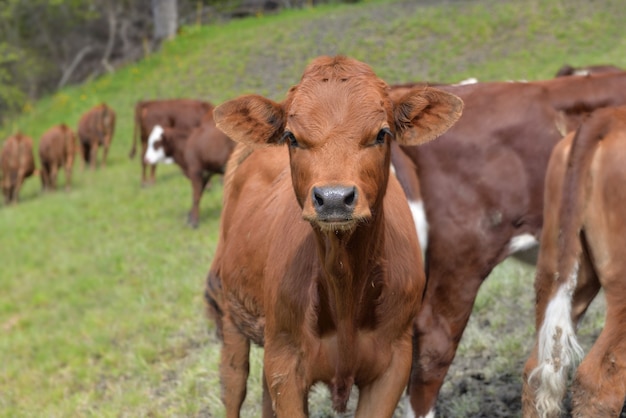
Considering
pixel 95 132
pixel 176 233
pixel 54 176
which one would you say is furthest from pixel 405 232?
pixel 95 132

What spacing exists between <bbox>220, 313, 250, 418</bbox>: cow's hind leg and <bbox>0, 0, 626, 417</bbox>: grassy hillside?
2.66 ft

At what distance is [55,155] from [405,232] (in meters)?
19.8

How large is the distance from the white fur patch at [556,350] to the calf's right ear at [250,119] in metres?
1.53

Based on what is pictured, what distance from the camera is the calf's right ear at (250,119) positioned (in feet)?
12.8

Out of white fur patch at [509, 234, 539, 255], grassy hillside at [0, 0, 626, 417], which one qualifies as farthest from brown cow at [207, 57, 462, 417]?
grassy hillside at [0, 0, 626, 417]

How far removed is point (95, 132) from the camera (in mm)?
23859

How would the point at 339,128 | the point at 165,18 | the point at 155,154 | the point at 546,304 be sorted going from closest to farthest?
the point at 339,128 < the point at 546,304 < the point at 155,154 < the point at 165,18

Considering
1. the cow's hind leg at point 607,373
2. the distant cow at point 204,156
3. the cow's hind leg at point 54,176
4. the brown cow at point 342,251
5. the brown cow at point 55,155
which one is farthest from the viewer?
the cow's hind leg at point 54,176

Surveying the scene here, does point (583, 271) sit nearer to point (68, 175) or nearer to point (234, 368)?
point (234, 368)

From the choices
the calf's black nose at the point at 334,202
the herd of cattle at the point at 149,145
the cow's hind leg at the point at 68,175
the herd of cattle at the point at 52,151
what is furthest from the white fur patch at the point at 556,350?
the herd of cattle at the point at 52,151

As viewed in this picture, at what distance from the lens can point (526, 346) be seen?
6523mm

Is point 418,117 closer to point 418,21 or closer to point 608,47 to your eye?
point 608,47

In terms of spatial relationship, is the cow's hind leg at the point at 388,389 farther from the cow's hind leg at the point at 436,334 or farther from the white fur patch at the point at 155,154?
the white fur patch at the point at 155,154

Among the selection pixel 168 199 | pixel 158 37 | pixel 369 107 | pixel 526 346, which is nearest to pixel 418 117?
pixel 369 107
